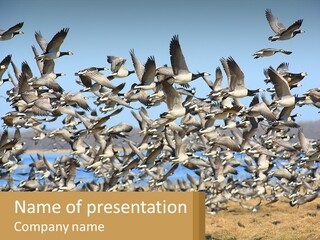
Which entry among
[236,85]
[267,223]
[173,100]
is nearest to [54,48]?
[173,100]

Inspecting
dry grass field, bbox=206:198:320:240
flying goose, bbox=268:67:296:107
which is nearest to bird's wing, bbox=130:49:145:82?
flying goose, bbox=268:67:296:107

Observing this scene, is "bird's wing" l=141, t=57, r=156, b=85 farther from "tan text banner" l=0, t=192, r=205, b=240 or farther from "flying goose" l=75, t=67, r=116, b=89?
"tan text banner" l=0, t=192, r=205, b=240

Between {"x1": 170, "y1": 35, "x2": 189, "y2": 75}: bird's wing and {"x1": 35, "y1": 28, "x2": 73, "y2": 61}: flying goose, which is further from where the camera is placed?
{"x1": 35, "y1": 28, "x2": 73, "y2": 61}: flying goose

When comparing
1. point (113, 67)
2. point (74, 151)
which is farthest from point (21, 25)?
point (74, 151)

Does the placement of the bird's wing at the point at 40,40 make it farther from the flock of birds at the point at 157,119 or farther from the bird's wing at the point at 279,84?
the bird's wing at the point at 279,84

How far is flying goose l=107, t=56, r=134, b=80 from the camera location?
21.0 m

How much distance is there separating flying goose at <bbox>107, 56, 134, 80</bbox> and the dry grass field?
6023mm

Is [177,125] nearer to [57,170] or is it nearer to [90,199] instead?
[57,170]

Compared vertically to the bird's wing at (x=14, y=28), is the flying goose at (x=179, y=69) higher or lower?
lower

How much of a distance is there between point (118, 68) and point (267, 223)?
839 cm

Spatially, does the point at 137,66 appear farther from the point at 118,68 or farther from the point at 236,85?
the point at 236,85

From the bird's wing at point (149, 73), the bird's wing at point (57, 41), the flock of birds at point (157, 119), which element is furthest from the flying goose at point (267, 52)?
the bird's wing at point (57, 41)

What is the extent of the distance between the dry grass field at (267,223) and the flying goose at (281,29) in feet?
20.8

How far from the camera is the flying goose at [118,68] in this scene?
21031mm
